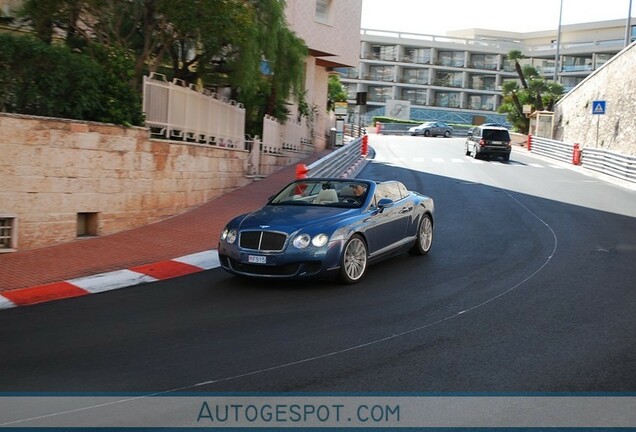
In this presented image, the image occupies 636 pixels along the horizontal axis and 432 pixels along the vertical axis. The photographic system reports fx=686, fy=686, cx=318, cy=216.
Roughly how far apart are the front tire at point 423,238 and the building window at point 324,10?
2339 cm

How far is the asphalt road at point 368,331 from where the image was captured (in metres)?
5.41

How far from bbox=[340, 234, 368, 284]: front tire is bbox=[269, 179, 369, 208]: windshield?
737 mm

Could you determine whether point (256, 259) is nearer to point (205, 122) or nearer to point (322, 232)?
point (322, 232)

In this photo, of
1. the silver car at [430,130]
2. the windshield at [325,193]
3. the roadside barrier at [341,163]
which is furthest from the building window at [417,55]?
the windshield at [325,193]

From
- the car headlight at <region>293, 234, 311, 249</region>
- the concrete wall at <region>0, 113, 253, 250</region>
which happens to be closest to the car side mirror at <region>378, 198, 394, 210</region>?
the car headlight at <region>293, 234, 311, 249</region>

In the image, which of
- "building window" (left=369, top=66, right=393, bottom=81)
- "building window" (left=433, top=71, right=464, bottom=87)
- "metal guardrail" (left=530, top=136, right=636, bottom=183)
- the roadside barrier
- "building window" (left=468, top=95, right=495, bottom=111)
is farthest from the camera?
"building window" (left=468, top=95, right=495, bottom=111)

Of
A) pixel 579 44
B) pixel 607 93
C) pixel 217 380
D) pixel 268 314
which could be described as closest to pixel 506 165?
pixel 607 93

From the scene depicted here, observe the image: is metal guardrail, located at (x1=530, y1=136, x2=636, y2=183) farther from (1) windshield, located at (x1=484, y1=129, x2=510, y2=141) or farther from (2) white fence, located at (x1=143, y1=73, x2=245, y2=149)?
(2) white fence, located at (x1=143, y1=73, x2=245, y2=149)

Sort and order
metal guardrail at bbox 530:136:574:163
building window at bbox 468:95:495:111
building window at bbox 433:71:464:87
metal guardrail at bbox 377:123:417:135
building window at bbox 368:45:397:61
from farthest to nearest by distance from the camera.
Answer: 1. building window at bbox 468:95:495:111
2. building window at bbox 433:71:464:87
3. building window at bbox 368:45:397:61
4. metal guardrail at bbox 377:123:417:135
5. metal guardrail at bbox 530:136:574:163

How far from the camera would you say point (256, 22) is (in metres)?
18.9

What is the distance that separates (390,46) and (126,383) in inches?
3529

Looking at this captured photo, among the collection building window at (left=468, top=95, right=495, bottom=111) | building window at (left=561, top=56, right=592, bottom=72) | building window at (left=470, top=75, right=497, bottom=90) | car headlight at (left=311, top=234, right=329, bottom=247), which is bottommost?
car headlight at (left=311, top=234, right=329, bottom=247)

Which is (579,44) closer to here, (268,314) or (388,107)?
(388,107)

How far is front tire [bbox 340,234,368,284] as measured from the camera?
28.8 feet
